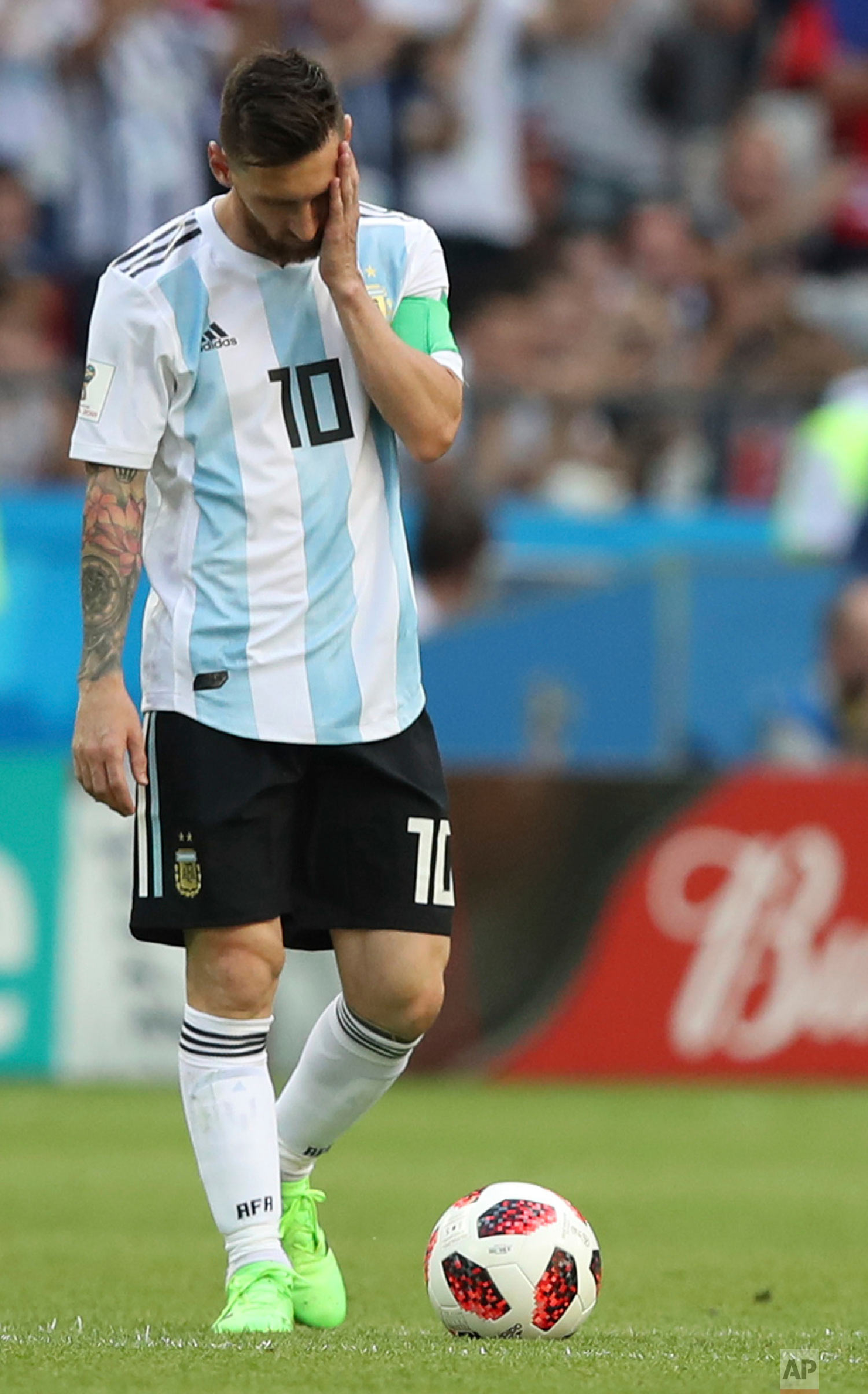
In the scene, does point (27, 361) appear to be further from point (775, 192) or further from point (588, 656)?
point (775, 192)

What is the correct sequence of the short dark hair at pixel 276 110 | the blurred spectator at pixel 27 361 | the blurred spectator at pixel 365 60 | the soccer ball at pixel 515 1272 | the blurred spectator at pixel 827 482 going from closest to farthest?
the short dark hair at pixel 276 110 → the soccer ball at pixel 515 1272 → the blurred spectator at pixel 27 361 → the blurred spectator at pixel 827 482 → the blurred spectator at pixel 365 60

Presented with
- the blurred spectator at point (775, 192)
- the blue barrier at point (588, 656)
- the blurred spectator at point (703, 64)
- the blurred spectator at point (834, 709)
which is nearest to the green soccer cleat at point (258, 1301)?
the blue barrier at point (588, 656)

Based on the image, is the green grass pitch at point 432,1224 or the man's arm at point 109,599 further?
the man's arm at point 109,599

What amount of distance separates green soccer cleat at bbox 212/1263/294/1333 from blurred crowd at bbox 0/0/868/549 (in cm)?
606

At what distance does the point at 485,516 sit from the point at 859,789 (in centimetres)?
185

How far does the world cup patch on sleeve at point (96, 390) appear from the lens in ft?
14.5

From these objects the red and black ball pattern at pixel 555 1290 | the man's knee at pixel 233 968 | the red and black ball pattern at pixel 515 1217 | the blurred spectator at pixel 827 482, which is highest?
the man's knee at pixel 233 968

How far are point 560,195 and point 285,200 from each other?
1019cm

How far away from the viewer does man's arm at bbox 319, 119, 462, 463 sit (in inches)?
170

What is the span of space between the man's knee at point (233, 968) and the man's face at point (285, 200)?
1.20m

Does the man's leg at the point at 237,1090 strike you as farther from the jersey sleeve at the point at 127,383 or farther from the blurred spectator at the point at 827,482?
the blurred spectator at the point at 827,482

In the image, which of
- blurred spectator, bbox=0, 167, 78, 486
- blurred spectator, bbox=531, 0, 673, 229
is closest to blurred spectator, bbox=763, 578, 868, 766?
blurred spectator, bbox=0, 167, 78, 486

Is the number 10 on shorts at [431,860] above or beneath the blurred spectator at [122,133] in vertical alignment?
beneath

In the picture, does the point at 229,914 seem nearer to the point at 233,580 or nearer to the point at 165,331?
the point at 233,580
